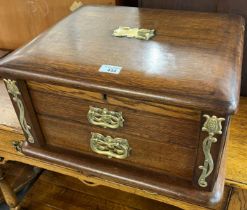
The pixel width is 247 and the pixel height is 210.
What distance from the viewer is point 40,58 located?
2.10 feet

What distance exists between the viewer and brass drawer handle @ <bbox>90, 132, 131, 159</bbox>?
0.67 m

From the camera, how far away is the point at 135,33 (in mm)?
693

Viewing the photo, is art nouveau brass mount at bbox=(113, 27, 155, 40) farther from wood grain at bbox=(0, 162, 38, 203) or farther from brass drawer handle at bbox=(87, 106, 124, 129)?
wood grain at bbox=(0, 162, 38, 203)

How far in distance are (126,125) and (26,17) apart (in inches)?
27.2

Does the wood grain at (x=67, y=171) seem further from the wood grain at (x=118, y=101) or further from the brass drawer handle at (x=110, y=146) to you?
the wood grain at (x=118, y=101)

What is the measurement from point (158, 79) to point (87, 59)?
16 centimetres

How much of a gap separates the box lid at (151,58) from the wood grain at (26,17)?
0.89 feet

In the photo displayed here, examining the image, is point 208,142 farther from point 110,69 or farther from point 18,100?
point 18,100

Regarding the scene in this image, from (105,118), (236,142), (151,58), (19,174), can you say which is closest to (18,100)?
(105,118)

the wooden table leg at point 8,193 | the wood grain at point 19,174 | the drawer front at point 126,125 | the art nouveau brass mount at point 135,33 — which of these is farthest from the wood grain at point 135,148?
the wood grain at point 19,174

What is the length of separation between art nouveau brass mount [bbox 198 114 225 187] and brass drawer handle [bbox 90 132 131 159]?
0.55 feet

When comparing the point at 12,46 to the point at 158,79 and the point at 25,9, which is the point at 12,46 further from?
the point at 158,79

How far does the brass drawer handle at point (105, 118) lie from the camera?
0.62 m

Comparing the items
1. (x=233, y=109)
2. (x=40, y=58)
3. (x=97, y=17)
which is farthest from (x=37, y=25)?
(x=233, y=109)
